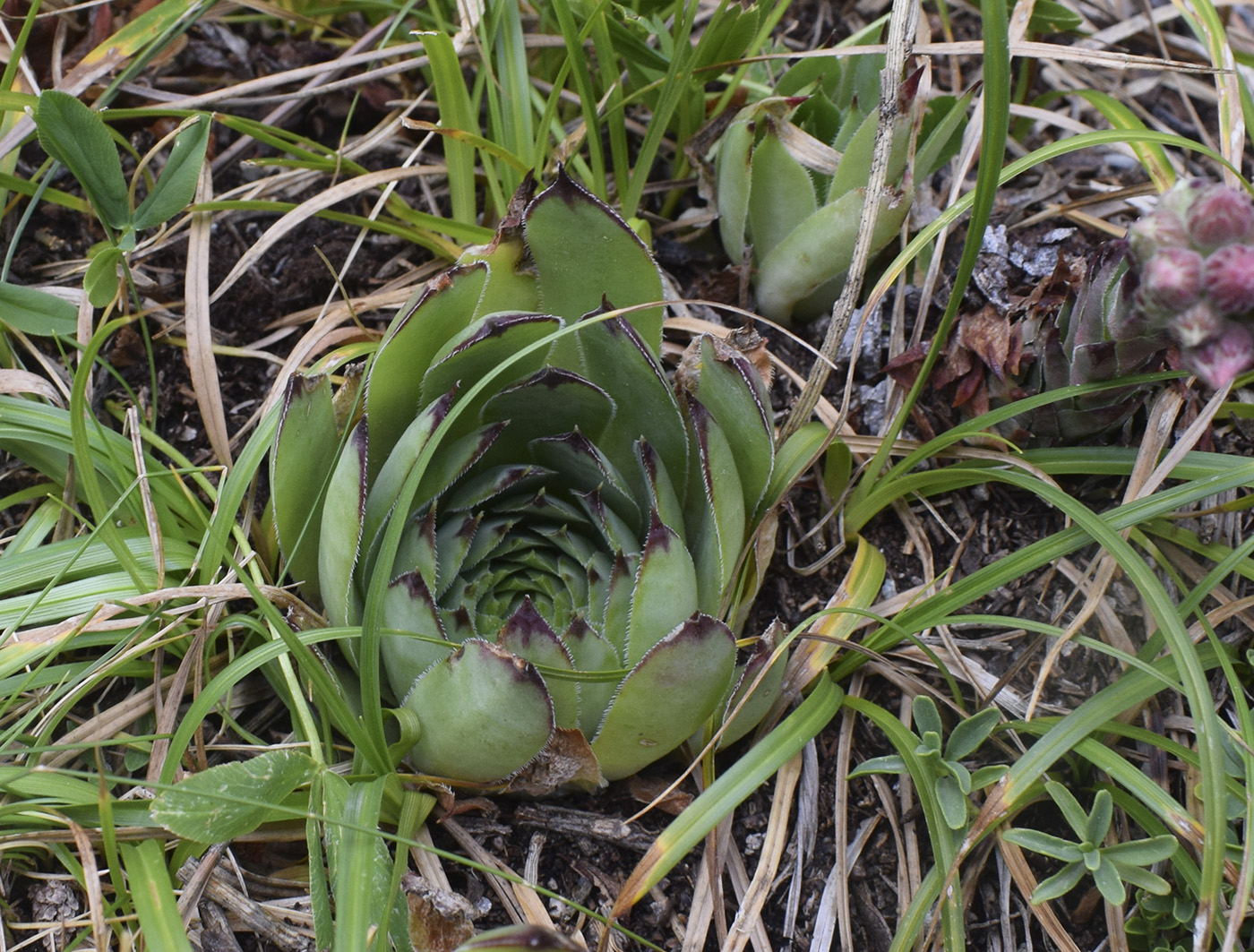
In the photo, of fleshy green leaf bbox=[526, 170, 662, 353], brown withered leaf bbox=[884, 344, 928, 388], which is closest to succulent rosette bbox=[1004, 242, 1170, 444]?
brown withered leaf bbox=[884, 344, 928, 388]

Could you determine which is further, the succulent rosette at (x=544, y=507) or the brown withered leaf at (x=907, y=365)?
the brown withered leaf at (x=907, y=365)

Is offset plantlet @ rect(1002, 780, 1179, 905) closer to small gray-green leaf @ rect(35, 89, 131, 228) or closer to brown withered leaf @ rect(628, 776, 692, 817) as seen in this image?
brown withered leaf @ rect(628, 776, 692, 817)

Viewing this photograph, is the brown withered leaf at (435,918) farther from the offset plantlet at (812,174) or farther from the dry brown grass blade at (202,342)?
the offset plantlet at (812,174)

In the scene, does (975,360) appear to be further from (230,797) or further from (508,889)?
(230,797)

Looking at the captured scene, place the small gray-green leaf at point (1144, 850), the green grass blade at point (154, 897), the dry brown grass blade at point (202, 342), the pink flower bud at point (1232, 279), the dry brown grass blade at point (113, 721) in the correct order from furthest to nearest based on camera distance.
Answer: the dry brown grass blade at point (202, 342)
the dry brown grass blade at point (113, 721)
the small gray-green leaf at point (1144, 850)
the green grass blade at point (154, 897)
the pink flower bud at point (1232, 279)

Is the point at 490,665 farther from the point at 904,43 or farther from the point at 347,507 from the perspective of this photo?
the point at 904,43

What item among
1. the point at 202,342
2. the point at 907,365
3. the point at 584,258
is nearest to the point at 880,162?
the point at 907,365

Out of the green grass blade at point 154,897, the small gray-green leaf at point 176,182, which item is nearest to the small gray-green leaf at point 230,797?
the green grass blade at point 154,897
